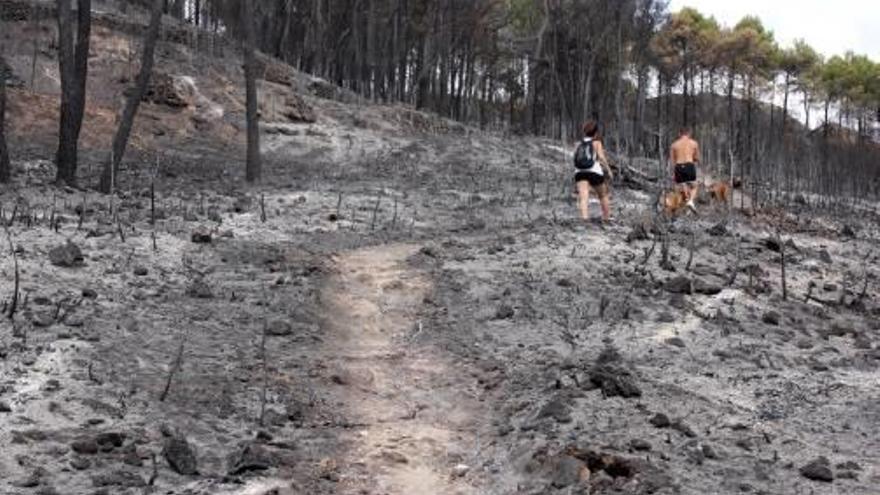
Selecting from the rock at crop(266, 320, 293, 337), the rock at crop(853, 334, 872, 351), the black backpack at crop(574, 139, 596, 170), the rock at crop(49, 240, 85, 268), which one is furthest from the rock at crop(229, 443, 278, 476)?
the black backpack at crop(574, 139, 596, 170)

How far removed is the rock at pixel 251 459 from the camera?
5.35 meters

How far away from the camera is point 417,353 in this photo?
7.74 meters

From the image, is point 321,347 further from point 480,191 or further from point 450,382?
point 480,191

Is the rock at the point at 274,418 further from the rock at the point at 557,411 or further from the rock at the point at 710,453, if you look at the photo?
the rock at the point at 710,453

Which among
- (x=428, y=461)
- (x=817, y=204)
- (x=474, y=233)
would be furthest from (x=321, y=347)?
(x=817, y=204)

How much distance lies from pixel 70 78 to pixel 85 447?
34.8 feet

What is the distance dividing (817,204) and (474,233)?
20.1 meters

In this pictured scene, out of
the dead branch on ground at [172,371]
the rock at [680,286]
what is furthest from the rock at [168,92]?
the dead branch on ground at [172,371]

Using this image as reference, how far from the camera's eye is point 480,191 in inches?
769

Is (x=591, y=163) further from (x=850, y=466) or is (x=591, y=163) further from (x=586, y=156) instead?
(x=850, y=466)

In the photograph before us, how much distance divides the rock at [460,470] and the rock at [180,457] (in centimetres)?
146

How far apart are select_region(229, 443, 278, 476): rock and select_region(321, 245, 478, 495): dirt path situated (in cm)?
44

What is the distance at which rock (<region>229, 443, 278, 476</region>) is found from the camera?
17.6 ft

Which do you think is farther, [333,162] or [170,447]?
[333,162]
